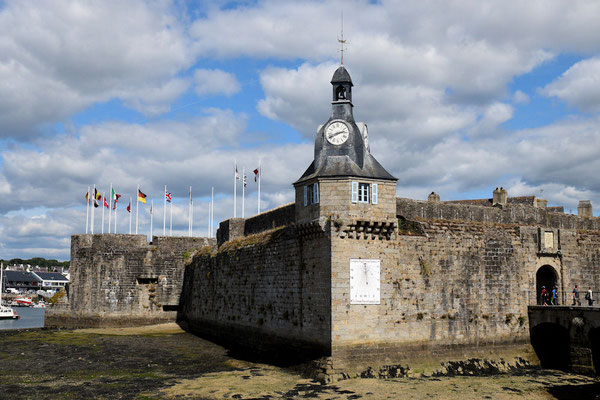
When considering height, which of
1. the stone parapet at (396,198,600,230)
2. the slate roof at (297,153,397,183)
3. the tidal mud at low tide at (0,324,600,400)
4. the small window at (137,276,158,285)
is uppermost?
the slate roof at (297,153,397,183)

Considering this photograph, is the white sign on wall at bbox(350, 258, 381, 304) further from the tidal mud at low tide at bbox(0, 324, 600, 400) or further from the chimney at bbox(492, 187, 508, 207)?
the chimney at bbox(492, 187, 508, 207)

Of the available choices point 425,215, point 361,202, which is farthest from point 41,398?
point 425,215

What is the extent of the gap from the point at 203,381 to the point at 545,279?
18055 millimetres

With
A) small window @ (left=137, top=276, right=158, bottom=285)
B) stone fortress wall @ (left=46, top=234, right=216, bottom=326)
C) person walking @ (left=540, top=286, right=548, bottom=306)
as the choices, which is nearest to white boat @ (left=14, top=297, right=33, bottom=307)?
stone fortress wall @ (left=46, top=234, right=216, bottom=326)

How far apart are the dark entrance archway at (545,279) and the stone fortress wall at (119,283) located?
82.4 ft

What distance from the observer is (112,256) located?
4094 centimetres

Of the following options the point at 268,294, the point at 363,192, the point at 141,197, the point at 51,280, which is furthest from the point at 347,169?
the point at 51,280

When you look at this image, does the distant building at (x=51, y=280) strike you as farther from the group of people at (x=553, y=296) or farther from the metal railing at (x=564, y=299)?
the metal railing at (x=564, y=299)

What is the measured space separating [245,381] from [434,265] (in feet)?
30.6

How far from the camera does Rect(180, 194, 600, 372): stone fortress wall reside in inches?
848

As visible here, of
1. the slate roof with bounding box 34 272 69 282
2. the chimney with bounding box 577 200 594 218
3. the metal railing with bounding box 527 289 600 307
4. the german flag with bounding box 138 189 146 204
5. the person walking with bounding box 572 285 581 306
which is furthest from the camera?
the slate roof with bounding box 34 272 69 282

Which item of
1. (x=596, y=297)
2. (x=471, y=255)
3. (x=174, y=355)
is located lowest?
(x=174, y=355)

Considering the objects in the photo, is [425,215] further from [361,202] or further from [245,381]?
[245,381]

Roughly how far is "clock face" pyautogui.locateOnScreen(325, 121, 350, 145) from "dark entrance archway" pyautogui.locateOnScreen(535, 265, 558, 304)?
12435mm
